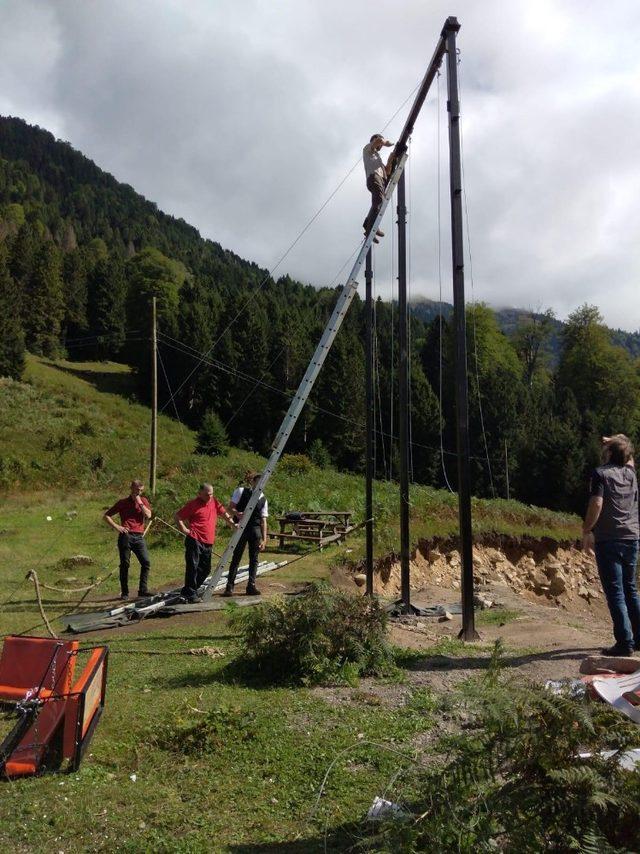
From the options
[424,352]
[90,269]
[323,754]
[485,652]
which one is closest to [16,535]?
[485,652]

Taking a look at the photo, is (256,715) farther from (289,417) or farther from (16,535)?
(16,535)

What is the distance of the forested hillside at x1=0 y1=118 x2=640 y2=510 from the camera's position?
6150 cm

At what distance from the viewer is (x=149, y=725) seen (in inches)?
227

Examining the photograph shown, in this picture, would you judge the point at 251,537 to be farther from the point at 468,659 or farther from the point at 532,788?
the point at 532,788

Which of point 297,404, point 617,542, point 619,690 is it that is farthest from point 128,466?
point 619,690

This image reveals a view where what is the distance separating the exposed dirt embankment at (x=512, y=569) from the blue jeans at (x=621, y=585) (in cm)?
1040

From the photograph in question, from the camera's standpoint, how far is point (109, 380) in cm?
7444

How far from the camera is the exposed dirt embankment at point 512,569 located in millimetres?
20094

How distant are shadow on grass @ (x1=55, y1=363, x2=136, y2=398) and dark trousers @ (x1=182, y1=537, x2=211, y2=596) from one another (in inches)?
2406

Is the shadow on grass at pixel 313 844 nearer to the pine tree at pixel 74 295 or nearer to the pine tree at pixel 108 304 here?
the pine tree at pixel 108 304

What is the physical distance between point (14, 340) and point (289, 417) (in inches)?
2299

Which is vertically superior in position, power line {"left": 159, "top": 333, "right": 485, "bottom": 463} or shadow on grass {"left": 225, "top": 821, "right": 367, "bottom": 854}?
power line {"left": 159, "top": 333, "right": 485, "bottom": 463}

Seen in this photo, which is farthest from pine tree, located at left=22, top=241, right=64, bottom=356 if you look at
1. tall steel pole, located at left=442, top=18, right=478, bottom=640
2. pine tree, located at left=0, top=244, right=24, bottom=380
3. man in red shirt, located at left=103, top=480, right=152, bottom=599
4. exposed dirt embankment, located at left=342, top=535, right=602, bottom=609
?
tall steel pole, located at left=442, top=18, right=478, bottom=640

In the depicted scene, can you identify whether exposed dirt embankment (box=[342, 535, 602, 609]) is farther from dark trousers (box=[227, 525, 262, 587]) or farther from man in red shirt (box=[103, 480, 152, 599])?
man in red shirt (box=[103, 480, 152, 599])
